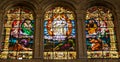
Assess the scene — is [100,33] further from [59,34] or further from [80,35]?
[59,34]

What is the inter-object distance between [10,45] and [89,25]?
346 cm

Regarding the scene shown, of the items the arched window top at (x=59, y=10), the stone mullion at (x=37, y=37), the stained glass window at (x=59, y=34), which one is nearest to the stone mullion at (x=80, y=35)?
the stained glass window at (x=59, y=34)

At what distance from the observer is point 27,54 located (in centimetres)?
1398

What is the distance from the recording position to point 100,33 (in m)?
14.6

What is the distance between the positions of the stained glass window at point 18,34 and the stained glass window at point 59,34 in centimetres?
68

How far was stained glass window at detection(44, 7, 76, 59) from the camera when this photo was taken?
1404 centimetres

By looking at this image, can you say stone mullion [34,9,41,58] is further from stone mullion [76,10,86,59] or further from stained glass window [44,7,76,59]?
stone mullion [76,10,86,59]

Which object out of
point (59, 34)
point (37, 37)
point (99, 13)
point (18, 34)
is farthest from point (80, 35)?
point (18, 34)

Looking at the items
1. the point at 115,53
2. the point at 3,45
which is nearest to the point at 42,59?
the point at 3,45

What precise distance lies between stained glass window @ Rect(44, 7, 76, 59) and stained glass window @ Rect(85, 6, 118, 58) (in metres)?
0.68

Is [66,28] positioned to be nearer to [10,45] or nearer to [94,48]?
[94,48]

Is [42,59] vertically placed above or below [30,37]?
below

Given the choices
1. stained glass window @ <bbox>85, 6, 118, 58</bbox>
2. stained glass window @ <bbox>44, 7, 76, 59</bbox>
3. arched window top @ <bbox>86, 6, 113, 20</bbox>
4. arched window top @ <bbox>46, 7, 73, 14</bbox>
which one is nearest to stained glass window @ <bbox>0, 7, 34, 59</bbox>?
stained glass window @ <bbox>44, 7, 76, 59</bbox>

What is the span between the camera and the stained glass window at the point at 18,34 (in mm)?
14023
